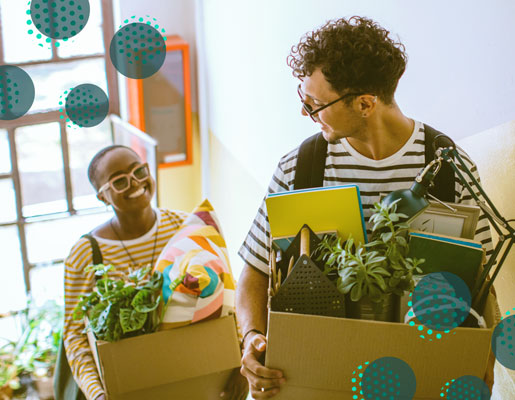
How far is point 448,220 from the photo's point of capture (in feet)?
3.84

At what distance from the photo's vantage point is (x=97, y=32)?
12.8 ft

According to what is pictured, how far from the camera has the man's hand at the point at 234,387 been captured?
1.64 m

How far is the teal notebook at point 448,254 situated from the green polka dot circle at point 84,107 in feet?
3.61

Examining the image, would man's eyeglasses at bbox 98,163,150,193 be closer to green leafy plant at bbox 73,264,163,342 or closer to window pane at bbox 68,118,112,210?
green leafy plant at bbox 73,264,163,342

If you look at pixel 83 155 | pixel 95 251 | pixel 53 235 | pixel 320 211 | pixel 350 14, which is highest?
pixel 350 14

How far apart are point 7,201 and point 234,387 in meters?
2.68

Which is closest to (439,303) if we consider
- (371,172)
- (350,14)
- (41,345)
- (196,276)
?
(371,172)

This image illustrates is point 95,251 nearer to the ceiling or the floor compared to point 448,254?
nearer to the floor

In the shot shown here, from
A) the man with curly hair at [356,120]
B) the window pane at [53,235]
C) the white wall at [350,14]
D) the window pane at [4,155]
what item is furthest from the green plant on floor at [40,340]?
the man with curly hair at [356,120]

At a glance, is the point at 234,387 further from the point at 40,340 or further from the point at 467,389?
the point at 40,340

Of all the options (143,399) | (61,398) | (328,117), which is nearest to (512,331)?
(328,117)

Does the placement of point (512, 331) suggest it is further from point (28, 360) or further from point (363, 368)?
point (28, 360)

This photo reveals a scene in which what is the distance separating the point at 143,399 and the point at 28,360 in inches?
85.3

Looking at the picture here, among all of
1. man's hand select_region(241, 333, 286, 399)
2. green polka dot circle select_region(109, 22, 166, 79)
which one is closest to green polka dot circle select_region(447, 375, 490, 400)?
man's hand select_region(241, 333, 286, 399)
